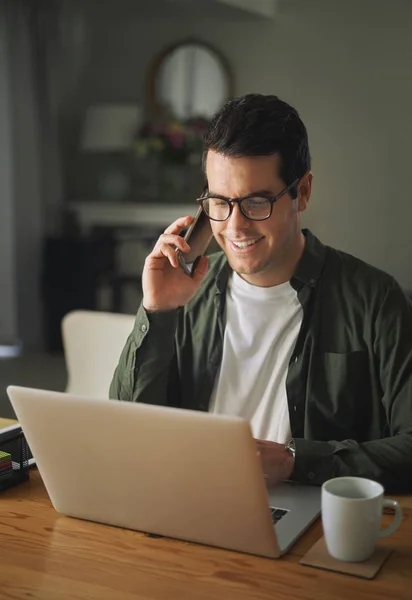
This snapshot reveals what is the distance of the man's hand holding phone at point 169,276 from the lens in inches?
64.2

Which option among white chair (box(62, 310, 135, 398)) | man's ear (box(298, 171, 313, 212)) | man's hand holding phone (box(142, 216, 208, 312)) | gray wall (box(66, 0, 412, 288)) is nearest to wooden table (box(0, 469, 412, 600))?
man's hand holding phone (box(142, 216, 208, 312))

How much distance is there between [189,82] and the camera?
17.0ft

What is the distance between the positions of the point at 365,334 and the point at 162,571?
26.1 inches

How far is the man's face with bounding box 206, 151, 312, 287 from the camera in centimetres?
154

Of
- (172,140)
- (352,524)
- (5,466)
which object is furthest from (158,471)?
(172,140)

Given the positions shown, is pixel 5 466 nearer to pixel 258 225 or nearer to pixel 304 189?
pixel 258 225

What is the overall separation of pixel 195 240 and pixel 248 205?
0.17 metres

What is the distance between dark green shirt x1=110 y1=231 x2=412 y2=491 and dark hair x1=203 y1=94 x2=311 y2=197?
7.0 inches

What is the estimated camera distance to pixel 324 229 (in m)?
4.92

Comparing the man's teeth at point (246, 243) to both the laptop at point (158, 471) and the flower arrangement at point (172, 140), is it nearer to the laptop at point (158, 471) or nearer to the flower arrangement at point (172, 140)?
the laptop at point (158, 471)

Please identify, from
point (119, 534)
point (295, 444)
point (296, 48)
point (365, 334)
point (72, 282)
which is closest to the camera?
point (119, 534)

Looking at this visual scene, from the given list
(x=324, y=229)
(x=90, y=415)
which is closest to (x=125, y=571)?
(x=90, y=415)

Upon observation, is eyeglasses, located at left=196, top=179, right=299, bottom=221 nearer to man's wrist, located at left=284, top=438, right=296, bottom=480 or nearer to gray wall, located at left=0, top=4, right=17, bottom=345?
man's wrist, located at left=284, top=438, right=296, bottom=480

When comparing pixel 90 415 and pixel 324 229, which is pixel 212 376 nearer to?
pixel 90 415
